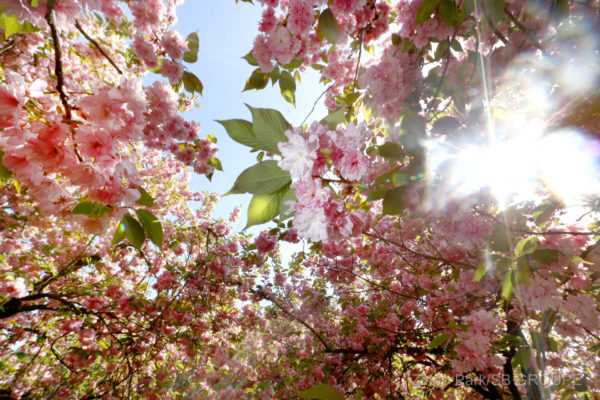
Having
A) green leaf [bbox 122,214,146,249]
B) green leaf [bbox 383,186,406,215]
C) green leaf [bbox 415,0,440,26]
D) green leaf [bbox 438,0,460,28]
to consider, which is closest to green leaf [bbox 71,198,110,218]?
green leaf [bbox 122,214,146,249]

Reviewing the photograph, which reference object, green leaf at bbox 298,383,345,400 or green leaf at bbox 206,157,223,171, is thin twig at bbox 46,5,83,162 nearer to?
green leaf at bbox 298,383,345,400

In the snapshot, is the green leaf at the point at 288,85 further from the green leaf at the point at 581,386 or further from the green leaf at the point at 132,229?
the green leaf at the point at 581,386

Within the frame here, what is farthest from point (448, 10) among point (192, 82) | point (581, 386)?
point (581, 386)

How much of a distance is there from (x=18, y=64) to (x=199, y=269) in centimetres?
424

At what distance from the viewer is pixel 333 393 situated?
0.60 m

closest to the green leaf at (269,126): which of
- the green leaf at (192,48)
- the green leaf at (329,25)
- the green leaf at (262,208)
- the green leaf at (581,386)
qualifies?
the green leaf at (262,208)

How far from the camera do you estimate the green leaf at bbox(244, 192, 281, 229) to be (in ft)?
3.34

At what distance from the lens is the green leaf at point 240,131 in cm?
102

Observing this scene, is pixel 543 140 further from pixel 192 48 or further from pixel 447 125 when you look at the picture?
pixel 192 48

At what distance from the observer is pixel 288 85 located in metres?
2.13

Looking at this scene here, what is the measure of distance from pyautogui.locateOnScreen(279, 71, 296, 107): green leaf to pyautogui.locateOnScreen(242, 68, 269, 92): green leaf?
145 millimetres

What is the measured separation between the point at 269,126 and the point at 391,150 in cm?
69

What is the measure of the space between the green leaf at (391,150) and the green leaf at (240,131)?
25.4 inches

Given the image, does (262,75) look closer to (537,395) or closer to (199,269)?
(199,269)
